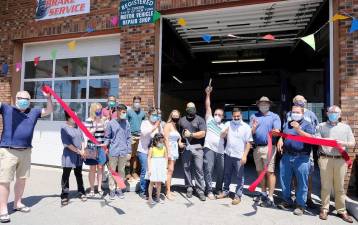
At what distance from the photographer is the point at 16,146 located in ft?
16.1

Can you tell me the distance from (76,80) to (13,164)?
4590mm

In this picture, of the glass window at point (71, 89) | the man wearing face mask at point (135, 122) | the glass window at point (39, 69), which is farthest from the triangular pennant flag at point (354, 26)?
the glass window at point (39, 69)

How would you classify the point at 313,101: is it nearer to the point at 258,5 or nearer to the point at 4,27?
the point at 258,5

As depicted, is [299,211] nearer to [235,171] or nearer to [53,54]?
[235,171]

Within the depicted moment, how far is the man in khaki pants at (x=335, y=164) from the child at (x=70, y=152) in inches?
162

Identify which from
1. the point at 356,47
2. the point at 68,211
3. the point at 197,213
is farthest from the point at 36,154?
the point at 356,47

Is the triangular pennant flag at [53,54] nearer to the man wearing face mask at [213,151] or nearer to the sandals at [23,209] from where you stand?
the sandals at [23,209]

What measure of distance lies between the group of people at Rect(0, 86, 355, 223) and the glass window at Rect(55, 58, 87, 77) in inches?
117

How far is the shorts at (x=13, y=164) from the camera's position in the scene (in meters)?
4.78

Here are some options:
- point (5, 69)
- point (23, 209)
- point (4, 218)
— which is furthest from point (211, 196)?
point (5, 69)

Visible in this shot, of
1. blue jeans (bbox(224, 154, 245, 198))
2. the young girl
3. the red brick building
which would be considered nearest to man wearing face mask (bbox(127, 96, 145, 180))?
the red brick building

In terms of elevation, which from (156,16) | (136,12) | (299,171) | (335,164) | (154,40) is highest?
(136,12)

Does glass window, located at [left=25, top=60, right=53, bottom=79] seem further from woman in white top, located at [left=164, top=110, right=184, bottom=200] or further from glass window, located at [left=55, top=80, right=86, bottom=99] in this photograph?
woman in white top, located at [left=164, top=110, right=184, bottom=200]

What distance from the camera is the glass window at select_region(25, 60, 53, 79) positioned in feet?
31.3
